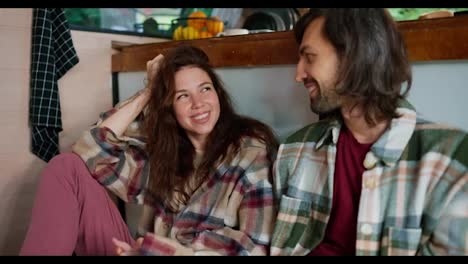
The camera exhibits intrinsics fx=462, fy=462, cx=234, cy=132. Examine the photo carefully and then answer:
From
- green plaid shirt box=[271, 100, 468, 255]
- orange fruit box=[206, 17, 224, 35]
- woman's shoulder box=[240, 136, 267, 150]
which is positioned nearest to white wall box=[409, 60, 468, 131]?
green plaid shirt box=[271, 100, 468, 255]

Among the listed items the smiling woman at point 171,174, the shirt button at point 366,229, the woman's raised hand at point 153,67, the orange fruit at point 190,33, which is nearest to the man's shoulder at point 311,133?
the smiling woman at point 171,174

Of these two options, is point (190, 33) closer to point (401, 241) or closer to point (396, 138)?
point (396, 138)

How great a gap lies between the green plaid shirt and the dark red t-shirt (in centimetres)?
2

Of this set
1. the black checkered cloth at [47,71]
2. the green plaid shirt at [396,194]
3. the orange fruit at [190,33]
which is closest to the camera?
the green plaid shirt at [396,194]

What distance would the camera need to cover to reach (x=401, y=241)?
89 centimetres

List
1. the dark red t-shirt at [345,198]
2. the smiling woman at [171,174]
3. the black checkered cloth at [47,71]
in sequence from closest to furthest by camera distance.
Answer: the dark red t-shirt at [345,198] → the smiling woman at [171,174] → the black checkered cloth at [47,71]

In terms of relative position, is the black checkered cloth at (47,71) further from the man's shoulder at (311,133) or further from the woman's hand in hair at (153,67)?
the man's shoulder at (311,133)

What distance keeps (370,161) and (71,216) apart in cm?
76

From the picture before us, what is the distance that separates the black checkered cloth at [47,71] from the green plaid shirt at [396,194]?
942mm

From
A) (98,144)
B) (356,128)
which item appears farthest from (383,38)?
(98,144)

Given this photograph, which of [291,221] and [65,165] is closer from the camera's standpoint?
[291,221]

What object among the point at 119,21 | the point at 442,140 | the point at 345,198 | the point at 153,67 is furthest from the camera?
the point at 119,21

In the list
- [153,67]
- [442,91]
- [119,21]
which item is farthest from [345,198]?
[119,21]

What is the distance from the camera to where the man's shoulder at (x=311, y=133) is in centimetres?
107
